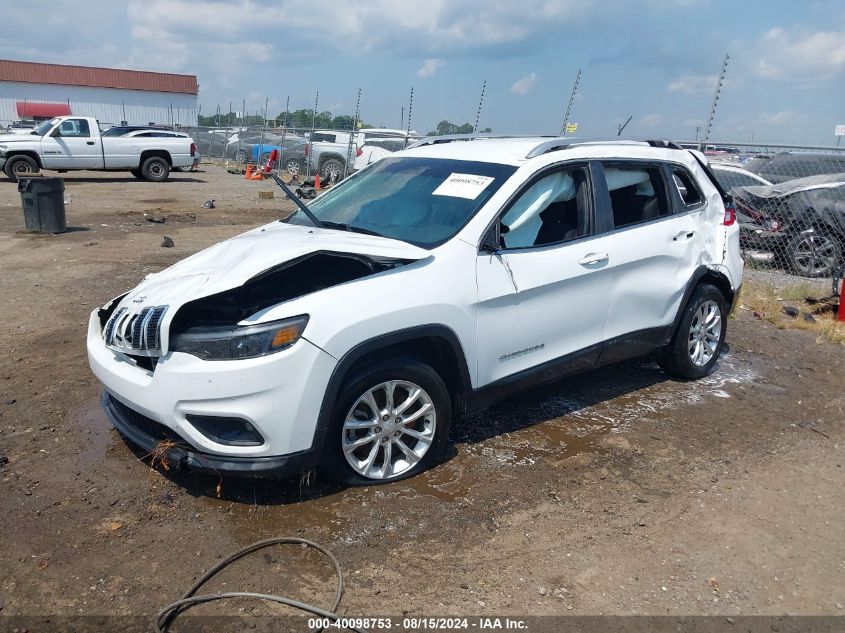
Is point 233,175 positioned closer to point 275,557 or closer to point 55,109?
point 275,557

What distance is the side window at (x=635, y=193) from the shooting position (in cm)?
481

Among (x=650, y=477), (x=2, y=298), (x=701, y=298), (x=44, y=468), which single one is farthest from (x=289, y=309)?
(x=2, y=298)

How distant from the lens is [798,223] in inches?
406

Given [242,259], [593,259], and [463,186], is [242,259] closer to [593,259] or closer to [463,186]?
[463,186]

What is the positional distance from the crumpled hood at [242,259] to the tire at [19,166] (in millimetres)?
17941

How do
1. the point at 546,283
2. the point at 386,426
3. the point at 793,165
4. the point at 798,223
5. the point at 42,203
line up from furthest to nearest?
1. the point at 793,165
2. the point at 42,203
3. the point at 798,223
4. the point at 546,283
5. the point at 386,426

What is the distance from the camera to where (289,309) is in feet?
10.9

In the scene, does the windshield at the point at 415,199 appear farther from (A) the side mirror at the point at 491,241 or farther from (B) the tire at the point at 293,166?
(B) the tire at the point at 293,166

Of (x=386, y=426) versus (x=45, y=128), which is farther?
(x=45, y=128)

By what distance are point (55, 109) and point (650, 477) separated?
52386 millimetres

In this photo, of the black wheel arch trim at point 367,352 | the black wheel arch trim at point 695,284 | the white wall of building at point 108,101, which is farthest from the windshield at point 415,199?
the white wall of building at point 108,101

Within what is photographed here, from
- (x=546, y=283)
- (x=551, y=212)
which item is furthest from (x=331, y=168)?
(x=546, y=283)

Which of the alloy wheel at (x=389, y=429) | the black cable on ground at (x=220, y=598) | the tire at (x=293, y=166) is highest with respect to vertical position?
the alloy wheel at (x=389, y=429)

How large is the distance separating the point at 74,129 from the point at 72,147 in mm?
538
